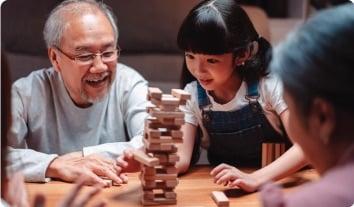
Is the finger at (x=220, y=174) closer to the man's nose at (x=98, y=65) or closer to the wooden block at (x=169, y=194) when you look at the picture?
the wooden block at (x=169, y=194)

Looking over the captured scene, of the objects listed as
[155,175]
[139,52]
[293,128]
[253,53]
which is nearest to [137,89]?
[139,52]

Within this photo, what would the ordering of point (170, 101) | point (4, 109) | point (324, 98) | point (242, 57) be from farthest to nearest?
point (242, 57) → point (170, 101) → point (4, 109) → point (324, 98)

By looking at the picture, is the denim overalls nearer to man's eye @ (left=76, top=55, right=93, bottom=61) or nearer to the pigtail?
the pigtail

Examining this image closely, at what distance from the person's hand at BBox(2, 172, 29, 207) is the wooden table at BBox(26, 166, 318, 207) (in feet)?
0.46

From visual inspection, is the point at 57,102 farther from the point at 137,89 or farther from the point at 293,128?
the point at 293,128

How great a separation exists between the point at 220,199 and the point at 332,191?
1.11ft

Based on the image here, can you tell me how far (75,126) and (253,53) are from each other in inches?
16.4

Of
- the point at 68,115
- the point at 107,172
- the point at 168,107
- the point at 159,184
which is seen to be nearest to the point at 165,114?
the point at 168,107

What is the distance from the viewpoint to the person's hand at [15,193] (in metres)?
0.75

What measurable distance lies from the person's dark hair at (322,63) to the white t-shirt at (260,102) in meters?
0.47

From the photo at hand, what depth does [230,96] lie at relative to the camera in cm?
116

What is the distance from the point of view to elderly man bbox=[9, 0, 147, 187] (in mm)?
1215

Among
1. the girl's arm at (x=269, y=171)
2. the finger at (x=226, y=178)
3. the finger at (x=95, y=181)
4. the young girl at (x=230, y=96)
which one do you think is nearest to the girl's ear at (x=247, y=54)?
the young girl at (x=230, y=96)

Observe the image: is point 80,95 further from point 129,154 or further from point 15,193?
point 15,193
